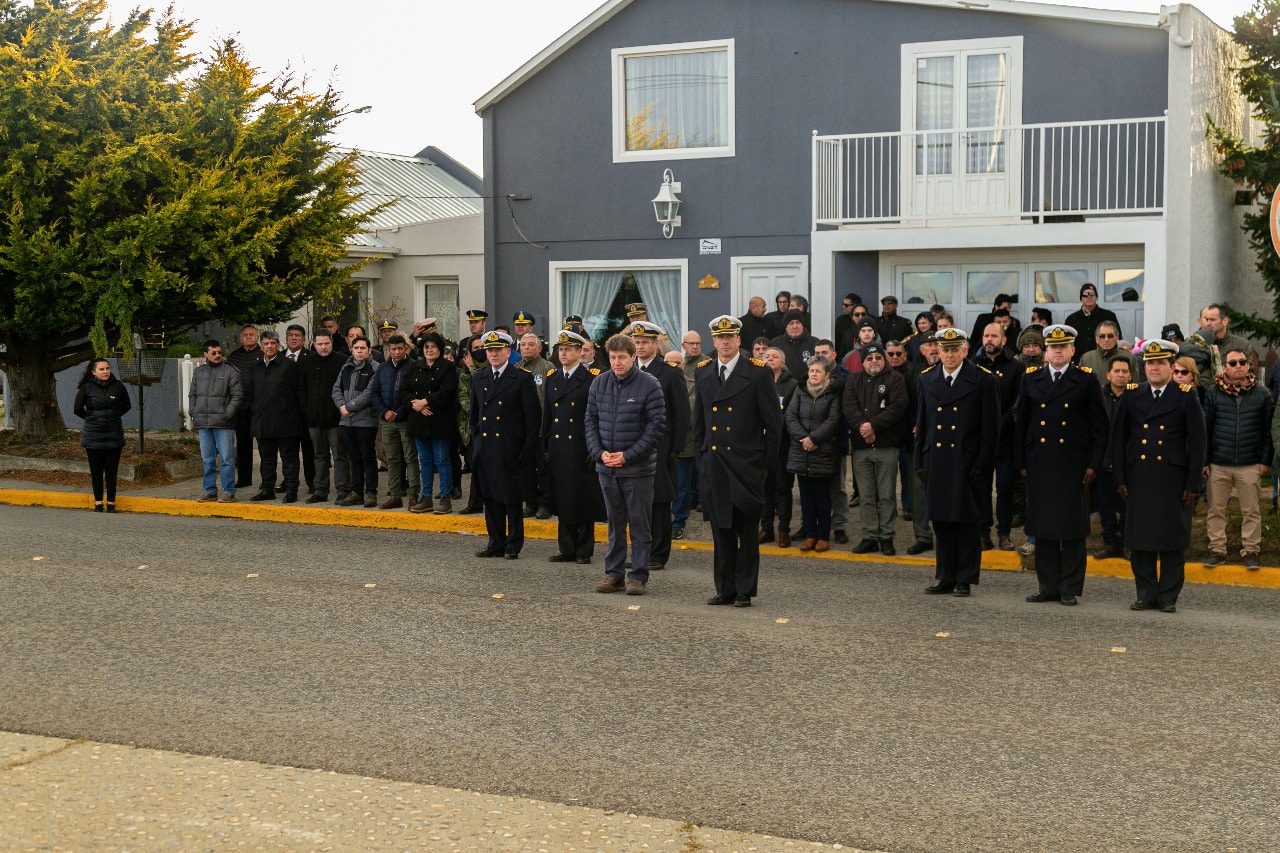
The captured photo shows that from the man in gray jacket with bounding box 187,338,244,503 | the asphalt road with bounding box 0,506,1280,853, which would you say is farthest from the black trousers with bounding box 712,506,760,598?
the man in gray jacket with bounding box 187,338,244,503

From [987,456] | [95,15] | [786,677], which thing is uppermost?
[95,15]

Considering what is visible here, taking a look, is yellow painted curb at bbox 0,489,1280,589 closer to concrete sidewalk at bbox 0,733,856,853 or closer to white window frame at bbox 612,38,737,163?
concrete sidewalk at bbox 0,733,856,853

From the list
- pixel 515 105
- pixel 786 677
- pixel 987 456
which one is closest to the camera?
pixel 786 677

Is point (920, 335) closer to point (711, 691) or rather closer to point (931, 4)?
point (931, 4)

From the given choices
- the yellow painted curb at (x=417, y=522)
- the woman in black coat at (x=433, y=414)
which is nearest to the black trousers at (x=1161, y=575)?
the yellow painted curb at (x=417, y=522)

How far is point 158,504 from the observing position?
1630 cm

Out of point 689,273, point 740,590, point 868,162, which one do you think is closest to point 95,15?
point 689,273

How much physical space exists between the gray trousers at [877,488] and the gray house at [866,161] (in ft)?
23.8

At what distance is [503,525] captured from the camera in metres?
12.8

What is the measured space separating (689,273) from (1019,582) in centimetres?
1075

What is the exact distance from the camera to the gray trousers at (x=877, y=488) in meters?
12.8

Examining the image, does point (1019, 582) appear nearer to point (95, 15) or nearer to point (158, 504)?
point (158, 504)

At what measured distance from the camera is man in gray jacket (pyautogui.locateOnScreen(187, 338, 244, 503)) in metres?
15.9

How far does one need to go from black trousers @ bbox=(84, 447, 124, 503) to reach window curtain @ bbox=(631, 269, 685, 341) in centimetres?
859
